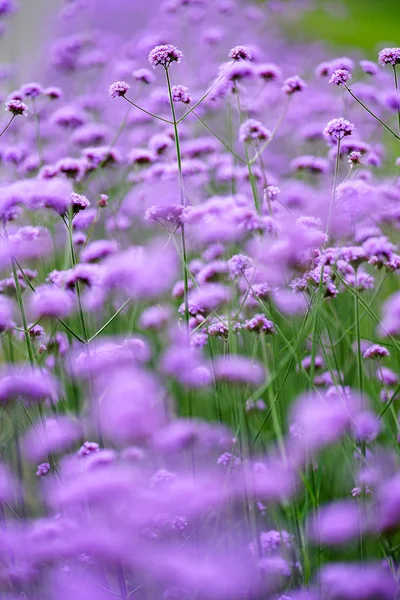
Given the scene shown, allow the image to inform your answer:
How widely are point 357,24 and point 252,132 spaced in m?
9.56

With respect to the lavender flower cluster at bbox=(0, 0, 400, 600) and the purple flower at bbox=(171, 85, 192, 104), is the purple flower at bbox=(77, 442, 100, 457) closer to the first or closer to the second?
the lavender flower cluster at bbox=(0, 0, 400, 600)

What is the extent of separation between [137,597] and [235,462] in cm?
38

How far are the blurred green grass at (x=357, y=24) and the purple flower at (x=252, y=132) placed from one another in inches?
270

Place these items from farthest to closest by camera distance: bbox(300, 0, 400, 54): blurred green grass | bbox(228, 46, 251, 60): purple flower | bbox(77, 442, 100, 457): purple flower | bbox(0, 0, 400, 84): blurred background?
bbox(300, 0, 400, 54): blurred green grass → bbox(0, 0, 400, 84): blurred background → bbox(228, 46, 251, 60): purple flower → bbox(77, 442, 100, 457): purple flower

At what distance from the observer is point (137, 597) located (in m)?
1.57

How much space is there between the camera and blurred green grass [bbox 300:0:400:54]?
9.34 m

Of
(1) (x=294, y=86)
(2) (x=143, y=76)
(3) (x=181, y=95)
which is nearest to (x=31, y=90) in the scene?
(2) (x=143, y=76)

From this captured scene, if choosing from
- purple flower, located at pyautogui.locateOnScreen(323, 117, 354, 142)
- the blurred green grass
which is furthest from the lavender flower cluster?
the blurred green grass

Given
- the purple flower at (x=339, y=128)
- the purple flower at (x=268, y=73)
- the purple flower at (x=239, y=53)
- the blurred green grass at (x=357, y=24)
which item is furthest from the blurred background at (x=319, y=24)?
the purple flower at (x=339, y=128)

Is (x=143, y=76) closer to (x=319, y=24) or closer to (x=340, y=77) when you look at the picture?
(x=340, y=77)

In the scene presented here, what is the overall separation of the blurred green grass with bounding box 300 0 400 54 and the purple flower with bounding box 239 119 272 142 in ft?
22.5

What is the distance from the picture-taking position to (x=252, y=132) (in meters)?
2.27

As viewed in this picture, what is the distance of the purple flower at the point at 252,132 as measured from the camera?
2.21 m

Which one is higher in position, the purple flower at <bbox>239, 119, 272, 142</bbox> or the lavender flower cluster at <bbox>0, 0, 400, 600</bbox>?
the purple flower at <bbox>239, 119, 272, 142</bbox>
